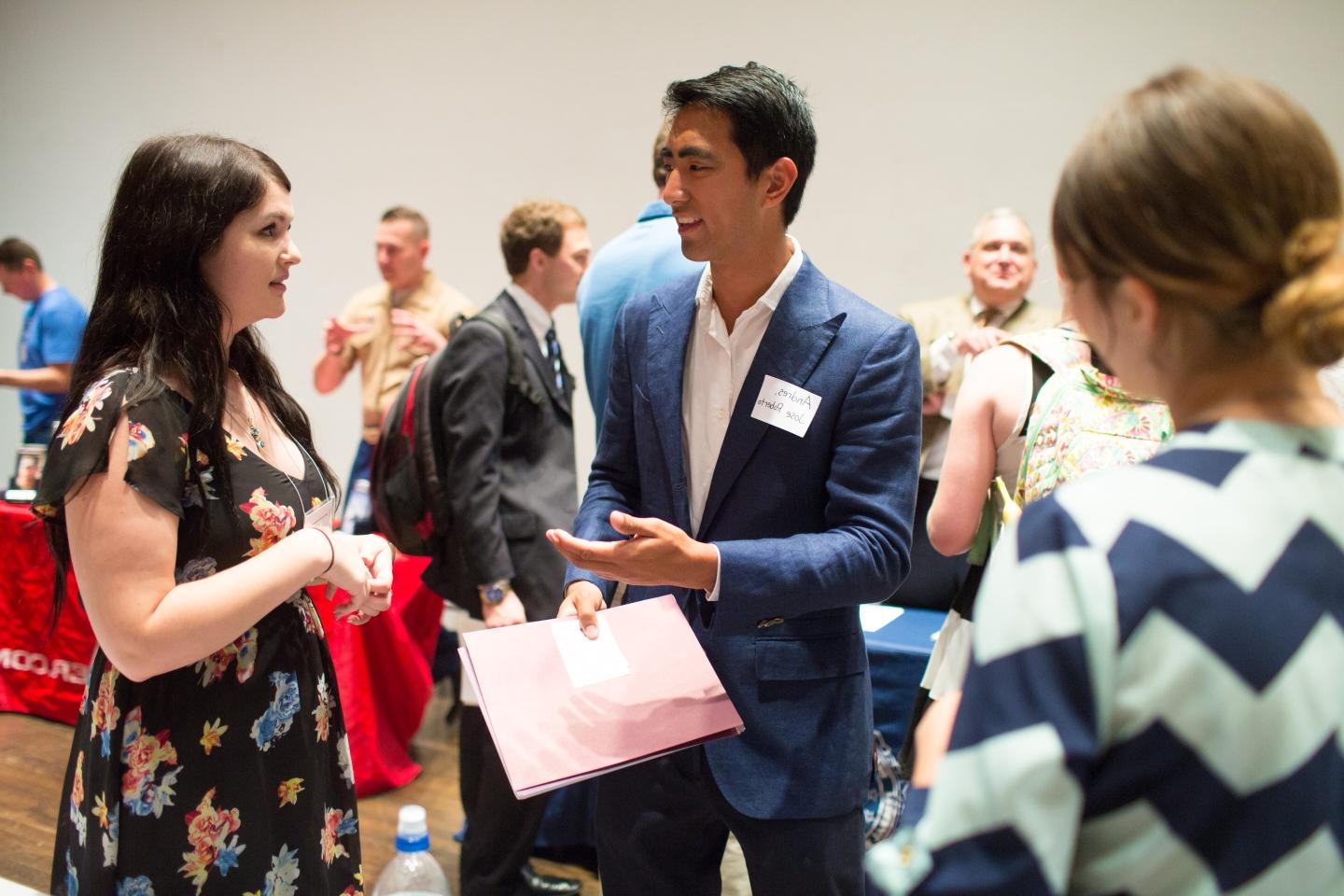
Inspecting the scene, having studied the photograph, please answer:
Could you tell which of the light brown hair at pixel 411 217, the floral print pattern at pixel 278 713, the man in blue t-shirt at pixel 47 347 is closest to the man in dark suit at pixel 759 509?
the floral print pattern at pixel 278 713

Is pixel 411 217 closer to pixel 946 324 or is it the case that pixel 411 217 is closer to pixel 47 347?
pixel 47 347

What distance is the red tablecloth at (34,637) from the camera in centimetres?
378

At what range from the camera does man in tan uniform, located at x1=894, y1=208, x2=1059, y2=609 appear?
3311 mm

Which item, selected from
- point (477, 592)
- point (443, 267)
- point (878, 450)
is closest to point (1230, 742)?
point (878, 450)

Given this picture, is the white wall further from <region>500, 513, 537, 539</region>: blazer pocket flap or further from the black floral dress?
the black floral dress

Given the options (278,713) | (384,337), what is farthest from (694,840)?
(384,337)

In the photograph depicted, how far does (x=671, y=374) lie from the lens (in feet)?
5.24

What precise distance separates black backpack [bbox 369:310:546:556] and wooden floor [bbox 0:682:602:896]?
960 mm

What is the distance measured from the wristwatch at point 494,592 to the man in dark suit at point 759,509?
107cm

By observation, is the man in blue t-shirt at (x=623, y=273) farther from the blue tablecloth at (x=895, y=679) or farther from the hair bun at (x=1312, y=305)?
the hair bun at (x=1312, y=305)

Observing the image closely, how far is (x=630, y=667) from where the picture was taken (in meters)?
1.45

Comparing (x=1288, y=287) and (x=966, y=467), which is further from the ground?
(x=1288, y=287)

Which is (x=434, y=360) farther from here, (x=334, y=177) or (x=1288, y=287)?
(x=334, y=177)

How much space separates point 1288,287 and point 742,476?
88 cm
